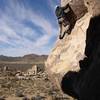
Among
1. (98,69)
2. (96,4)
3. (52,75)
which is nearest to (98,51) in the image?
(98,69)

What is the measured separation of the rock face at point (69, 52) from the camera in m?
10.8

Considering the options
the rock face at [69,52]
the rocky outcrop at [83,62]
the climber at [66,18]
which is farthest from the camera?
the climber at [66,18]

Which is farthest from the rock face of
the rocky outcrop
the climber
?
the climber

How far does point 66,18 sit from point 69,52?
1391 millimetres

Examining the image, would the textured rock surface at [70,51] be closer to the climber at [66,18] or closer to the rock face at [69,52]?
the rock face at [69,52]

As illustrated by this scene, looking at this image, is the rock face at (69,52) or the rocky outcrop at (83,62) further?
the rock face at (69,52)

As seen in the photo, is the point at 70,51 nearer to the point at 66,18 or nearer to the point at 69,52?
the point at 69,52

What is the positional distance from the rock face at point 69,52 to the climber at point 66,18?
268mm

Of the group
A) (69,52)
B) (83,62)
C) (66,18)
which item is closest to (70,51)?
(69,52)

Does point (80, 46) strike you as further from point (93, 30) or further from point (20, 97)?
point (20, 97)

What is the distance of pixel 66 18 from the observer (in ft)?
40.7

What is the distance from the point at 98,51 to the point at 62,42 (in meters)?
4.40

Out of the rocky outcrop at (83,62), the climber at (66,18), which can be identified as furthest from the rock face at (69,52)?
the climber at (66,18)

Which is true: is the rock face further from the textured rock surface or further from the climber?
the climber
